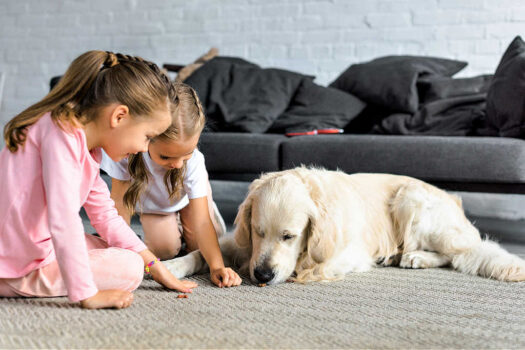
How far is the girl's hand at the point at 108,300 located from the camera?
1.38 metres

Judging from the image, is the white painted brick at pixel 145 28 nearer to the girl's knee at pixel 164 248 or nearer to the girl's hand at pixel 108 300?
the girl's knee at pixel 164 248

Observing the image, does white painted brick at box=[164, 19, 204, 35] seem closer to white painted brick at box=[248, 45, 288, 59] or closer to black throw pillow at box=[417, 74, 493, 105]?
white painted brick at box=[248, 45, 288, 59]

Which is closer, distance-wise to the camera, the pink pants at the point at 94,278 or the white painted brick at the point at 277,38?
the pink pants at the point at 94,278

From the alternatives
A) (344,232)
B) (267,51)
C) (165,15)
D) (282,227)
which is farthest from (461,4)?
(282,227)

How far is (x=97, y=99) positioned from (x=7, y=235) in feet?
1.41

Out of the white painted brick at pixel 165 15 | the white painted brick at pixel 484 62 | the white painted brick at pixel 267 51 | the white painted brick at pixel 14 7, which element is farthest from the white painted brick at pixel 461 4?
the white painted brick at pixel 14 7

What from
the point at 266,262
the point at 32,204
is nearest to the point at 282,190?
the point at 266,262

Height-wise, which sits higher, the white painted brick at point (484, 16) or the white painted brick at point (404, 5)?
the white painted brick at point (404, 5)

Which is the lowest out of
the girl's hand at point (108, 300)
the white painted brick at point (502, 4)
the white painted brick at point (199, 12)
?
the girl's hand at point (108, 300)

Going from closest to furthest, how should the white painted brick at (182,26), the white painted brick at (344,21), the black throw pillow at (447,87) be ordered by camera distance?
1. the black throw pillow at (447,87)
2. the white painted brick at (344,21)
3. the white painted brick at (182,26)

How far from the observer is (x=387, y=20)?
422 cm

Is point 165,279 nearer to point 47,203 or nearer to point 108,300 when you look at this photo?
point 108,300

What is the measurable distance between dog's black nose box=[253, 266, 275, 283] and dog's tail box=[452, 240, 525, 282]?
0.84 metres

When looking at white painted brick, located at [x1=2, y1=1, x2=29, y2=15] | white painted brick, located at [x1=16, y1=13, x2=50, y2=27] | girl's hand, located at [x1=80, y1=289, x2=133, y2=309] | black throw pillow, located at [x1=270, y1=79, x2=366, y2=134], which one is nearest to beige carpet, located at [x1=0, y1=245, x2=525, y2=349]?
girl's hand, located at [x1=80, y1=289, x2=133, y2=309]
